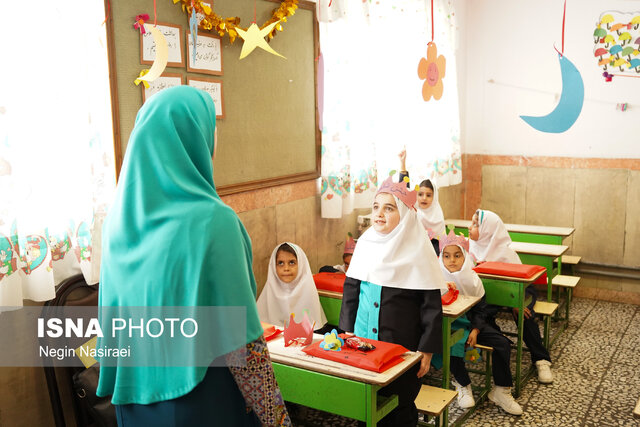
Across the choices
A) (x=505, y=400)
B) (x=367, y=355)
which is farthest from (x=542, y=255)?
(x=367, y=355)

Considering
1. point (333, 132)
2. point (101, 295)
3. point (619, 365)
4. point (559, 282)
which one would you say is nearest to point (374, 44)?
point (333, 132)

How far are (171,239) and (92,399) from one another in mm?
1289

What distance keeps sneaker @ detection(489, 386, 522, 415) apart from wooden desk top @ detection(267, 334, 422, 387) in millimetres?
1301

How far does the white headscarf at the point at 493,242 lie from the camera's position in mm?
4387

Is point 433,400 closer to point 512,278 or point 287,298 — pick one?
point 287,298

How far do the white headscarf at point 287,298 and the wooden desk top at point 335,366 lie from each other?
0.80 metres

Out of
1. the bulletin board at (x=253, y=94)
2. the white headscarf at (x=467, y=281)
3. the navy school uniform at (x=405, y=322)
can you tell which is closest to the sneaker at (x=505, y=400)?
the white headscarf at (x=467, y=281)

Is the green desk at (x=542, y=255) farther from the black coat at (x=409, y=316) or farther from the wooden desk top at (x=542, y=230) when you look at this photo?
the black coat at (x=409, y=316)

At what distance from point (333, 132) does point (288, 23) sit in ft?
2.59

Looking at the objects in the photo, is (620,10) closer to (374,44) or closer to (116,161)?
(374,44)

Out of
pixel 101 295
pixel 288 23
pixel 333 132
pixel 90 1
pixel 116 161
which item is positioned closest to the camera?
pixel 101 295

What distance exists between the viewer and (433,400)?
9.51 feet

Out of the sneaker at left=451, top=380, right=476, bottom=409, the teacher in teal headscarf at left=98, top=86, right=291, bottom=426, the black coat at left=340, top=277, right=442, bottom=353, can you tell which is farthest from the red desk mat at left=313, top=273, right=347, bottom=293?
the teacher in teal headscarf at left=98, top=86, right=291, bottom=426

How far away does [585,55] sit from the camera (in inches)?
219
